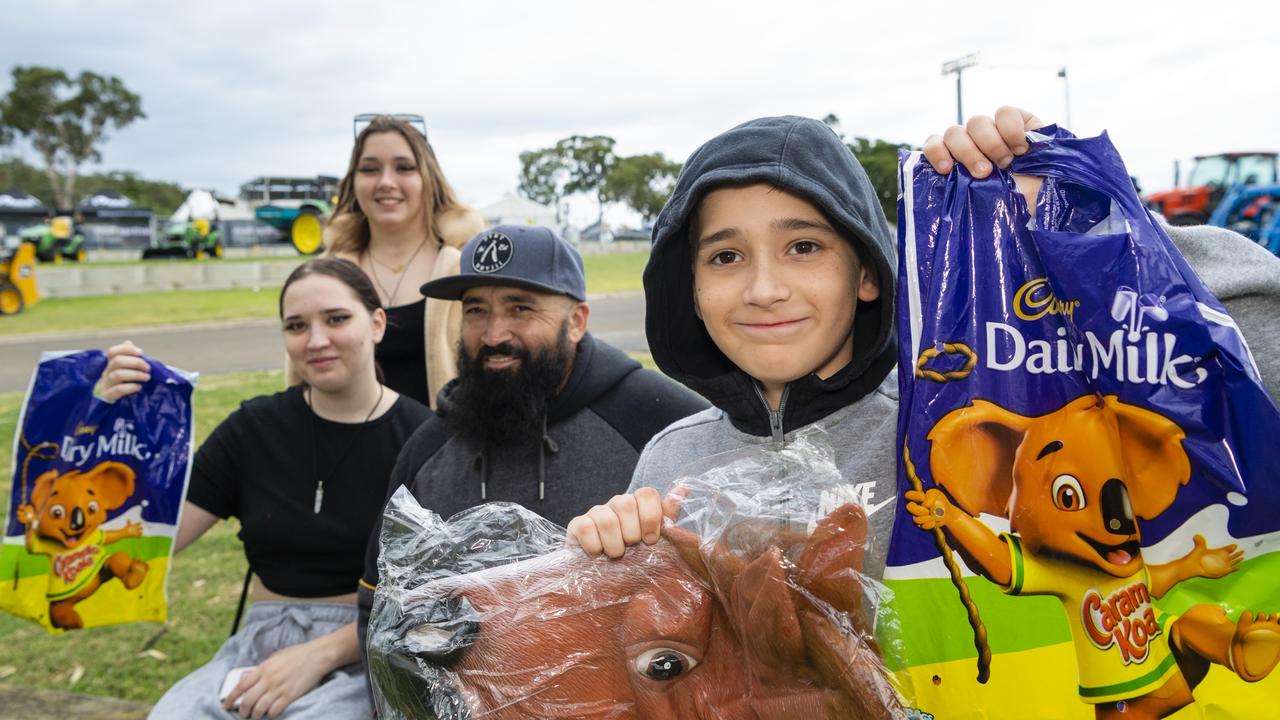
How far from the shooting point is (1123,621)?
1.20 metres

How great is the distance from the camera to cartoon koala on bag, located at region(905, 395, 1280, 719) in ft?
3.76

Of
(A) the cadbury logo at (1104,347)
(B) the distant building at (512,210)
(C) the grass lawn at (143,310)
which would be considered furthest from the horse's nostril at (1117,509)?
(B) the distant building at (512,210)

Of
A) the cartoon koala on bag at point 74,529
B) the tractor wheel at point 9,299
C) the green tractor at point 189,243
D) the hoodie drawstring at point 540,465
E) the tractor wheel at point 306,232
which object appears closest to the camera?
the hoodie drawstring at point 540,465

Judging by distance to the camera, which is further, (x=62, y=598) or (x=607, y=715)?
(x=62, y=598)

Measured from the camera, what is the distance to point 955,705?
124 centimetres

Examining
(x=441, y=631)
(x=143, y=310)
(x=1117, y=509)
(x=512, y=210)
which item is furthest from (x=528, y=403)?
(x=512, y=210)

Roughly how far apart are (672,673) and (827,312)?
33.0 inches

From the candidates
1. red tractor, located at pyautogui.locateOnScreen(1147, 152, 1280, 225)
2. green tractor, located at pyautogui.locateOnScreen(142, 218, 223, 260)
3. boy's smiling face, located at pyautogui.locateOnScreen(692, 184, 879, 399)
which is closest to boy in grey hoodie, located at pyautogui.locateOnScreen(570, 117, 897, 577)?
boy's smiling face, located at pyautogui.locateOnScreen(692, 184, 879, 399)

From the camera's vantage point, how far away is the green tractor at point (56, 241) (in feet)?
103

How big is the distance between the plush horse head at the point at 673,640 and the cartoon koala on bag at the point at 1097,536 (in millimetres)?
229

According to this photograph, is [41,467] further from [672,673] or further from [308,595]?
[672,673]

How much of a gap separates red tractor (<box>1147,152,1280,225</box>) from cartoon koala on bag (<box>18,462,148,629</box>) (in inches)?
844

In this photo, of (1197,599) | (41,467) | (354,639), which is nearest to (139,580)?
(41,467)

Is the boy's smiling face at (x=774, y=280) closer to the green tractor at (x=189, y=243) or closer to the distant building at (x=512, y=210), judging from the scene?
the green tractor at (x=189, y=243)
